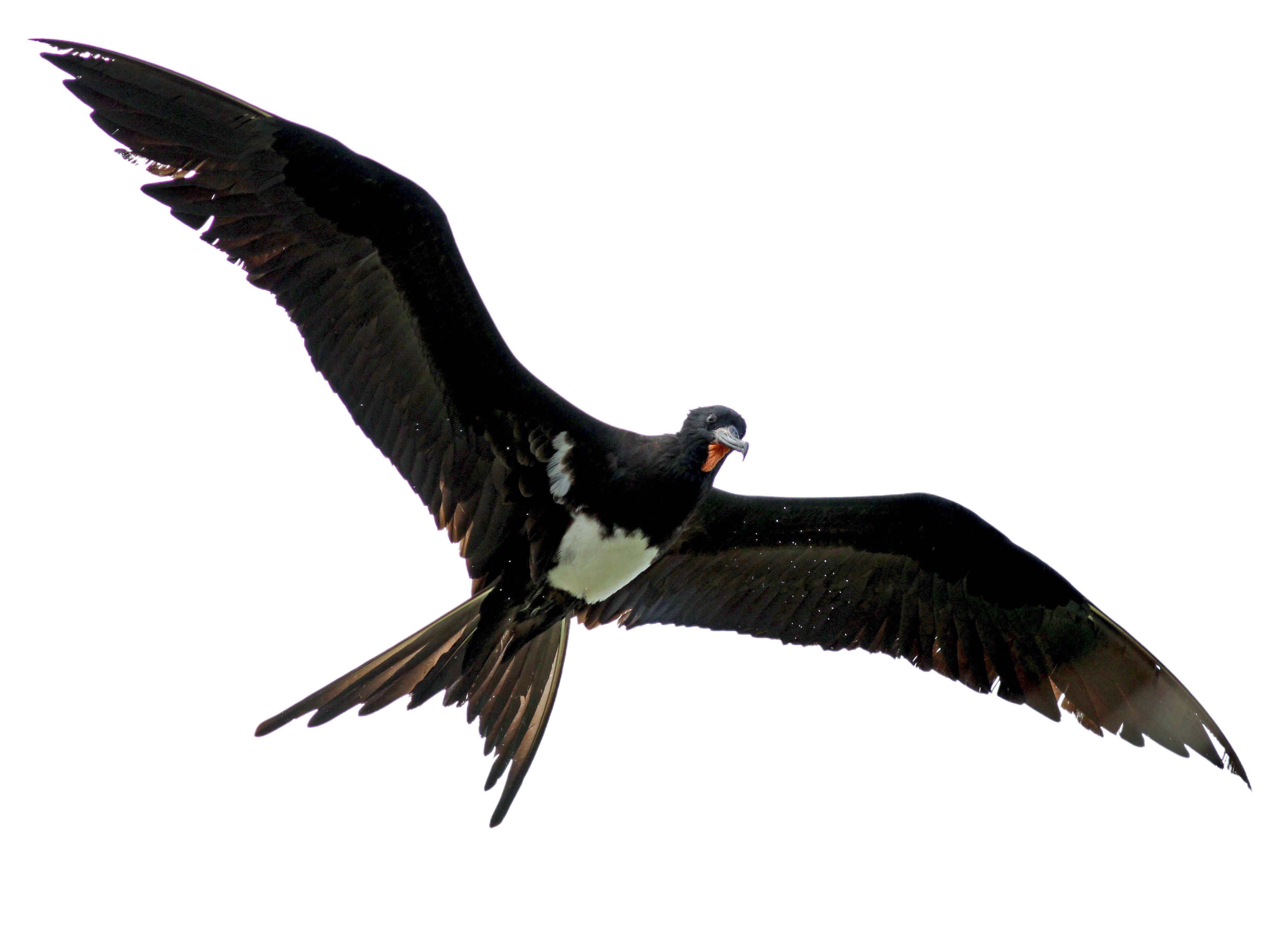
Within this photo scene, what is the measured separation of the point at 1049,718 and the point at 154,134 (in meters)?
4.70

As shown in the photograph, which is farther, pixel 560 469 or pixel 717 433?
pixel 560 469

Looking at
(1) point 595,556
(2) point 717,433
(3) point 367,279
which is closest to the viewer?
(3) point 367,279

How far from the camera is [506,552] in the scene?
676 cm

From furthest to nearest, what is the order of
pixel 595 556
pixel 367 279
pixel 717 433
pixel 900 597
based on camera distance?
pixel 900 597 → pixel 595 556 → pixel 717 433 → pixel 367 279

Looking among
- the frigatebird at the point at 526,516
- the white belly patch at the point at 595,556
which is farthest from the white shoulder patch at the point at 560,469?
the white belly patch at the point at 595,556

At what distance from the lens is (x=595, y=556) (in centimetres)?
665

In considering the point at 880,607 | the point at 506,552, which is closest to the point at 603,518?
the point at 506,552

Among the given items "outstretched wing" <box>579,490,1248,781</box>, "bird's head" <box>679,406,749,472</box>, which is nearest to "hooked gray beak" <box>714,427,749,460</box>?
"bird's head" <box>679,406,749,472</box>

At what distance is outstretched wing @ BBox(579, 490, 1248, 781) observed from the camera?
7.25 meters

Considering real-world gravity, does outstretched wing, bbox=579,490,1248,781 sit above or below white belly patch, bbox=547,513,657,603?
above

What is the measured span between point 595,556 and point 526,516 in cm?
35

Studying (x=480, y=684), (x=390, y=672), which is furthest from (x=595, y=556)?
(x=390, y=672)

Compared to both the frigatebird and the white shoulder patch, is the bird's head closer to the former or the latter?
the frigatebird

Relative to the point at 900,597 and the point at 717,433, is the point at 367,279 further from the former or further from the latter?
the point at 900,597
